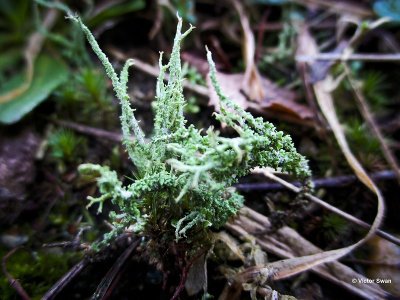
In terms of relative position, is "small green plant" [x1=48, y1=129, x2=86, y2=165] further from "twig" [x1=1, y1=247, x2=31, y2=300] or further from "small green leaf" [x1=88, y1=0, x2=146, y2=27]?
"small green leaf" [x1=88, y1=0, x2=146, y2=27]

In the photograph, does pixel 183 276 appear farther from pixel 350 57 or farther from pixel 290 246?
pixel 350 57

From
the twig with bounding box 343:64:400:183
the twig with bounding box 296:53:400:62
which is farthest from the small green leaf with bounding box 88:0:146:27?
the twig with bounding box 343:64:400:183

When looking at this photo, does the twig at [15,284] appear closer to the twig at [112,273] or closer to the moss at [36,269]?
the moss at [36,269]

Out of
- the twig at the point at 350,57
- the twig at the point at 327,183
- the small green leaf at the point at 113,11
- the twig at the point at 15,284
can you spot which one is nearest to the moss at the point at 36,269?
the twig at the point at 15,284

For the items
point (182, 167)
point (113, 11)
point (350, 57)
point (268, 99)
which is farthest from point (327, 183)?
point (113, 11)

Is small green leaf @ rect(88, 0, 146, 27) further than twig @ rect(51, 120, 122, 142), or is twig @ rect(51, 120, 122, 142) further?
small green leaf @ rect(88, 0, 146, 27)
